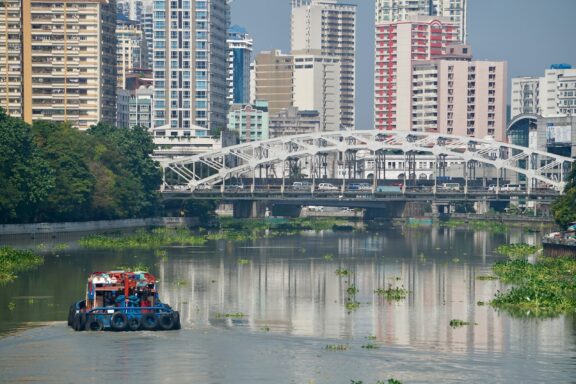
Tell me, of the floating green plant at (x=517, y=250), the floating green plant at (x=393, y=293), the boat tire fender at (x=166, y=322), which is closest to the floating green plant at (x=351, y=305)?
the floating green plant at (x=393, y=293)

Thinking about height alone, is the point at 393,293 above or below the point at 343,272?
below

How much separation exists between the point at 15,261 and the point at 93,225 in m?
43.2

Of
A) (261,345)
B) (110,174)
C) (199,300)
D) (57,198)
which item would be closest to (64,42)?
(110,174)

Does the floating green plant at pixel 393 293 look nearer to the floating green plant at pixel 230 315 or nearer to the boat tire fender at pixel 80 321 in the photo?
the floating green plant at pixel 230 315

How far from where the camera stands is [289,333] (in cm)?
6044

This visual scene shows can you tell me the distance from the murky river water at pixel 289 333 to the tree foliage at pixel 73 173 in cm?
1954

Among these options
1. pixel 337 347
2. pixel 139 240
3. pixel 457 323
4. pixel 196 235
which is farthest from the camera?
pixel 196 235

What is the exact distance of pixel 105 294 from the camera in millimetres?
61562

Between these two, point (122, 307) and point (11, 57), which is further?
point (11, 57)

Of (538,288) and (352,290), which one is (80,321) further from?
(538,288)

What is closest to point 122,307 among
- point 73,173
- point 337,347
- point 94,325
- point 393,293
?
point 94,325

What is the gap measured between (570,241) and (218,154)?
8411 centimetres

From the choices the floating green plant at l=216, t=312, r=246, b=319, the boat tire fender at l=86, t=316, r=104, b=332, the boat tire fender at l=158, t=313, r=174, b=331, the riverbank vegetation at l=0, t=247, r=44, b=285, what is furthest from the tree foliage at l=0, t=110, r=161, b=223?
the boat tire fender at l=158, t=313, r=174, b=331

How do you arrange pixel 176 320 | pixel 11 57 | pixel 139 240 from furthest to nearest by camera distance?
pixel 11 57 < pixel 139 240 < pixel 176 320
